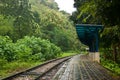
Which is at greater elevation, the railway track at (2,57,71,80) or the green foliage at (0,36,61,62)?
the green foliage at (0,36,61,62)

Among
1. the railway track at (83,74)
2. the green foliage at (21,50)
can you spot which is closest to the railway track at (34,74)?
the railway track at (83,74)

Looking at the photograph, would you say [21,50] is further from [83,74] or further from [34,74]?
[83,74]

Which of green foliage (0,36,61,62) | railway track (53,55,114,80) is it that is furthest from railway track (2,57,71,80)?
green foliage (0,36,61,62)

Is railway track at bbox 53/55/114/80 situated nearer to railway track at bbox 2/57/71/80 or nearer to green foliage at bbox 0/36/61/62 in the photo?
railway track at bbox 2/57/71/80

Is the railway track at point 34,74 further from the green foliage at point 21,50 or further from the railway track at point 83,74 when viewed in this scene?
the green foliage at point 21,50

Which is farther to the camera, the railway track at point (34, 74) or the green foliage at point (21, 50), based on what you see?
the green foliage at point (21, 50)

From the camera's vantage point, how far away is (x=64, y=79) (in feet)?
50.5

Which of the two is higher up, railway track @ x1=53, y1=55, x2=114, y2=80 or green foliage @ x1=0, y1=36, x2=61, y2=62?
green foliage @ x1=0, y1=36, x2=61, y2=62

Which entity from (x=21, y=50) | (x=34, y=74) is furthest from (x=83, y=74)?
(x=21, y=50)

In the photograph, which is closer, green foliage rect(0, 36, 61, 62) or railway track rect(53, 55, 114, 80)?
railway track rect(53, 55, 114, 80)

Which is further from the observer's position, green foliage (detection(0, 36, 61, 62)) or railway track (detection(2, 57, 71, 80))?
green foliage (detection(0, 36, 61, 62))

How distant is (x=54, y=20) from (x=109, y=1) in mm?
91417

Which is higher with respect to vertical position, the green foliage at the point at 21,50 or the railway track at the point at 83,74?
the green foliage at the point at 21,50

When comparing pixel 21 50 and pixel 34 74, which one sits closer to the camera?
pixel 34 74
